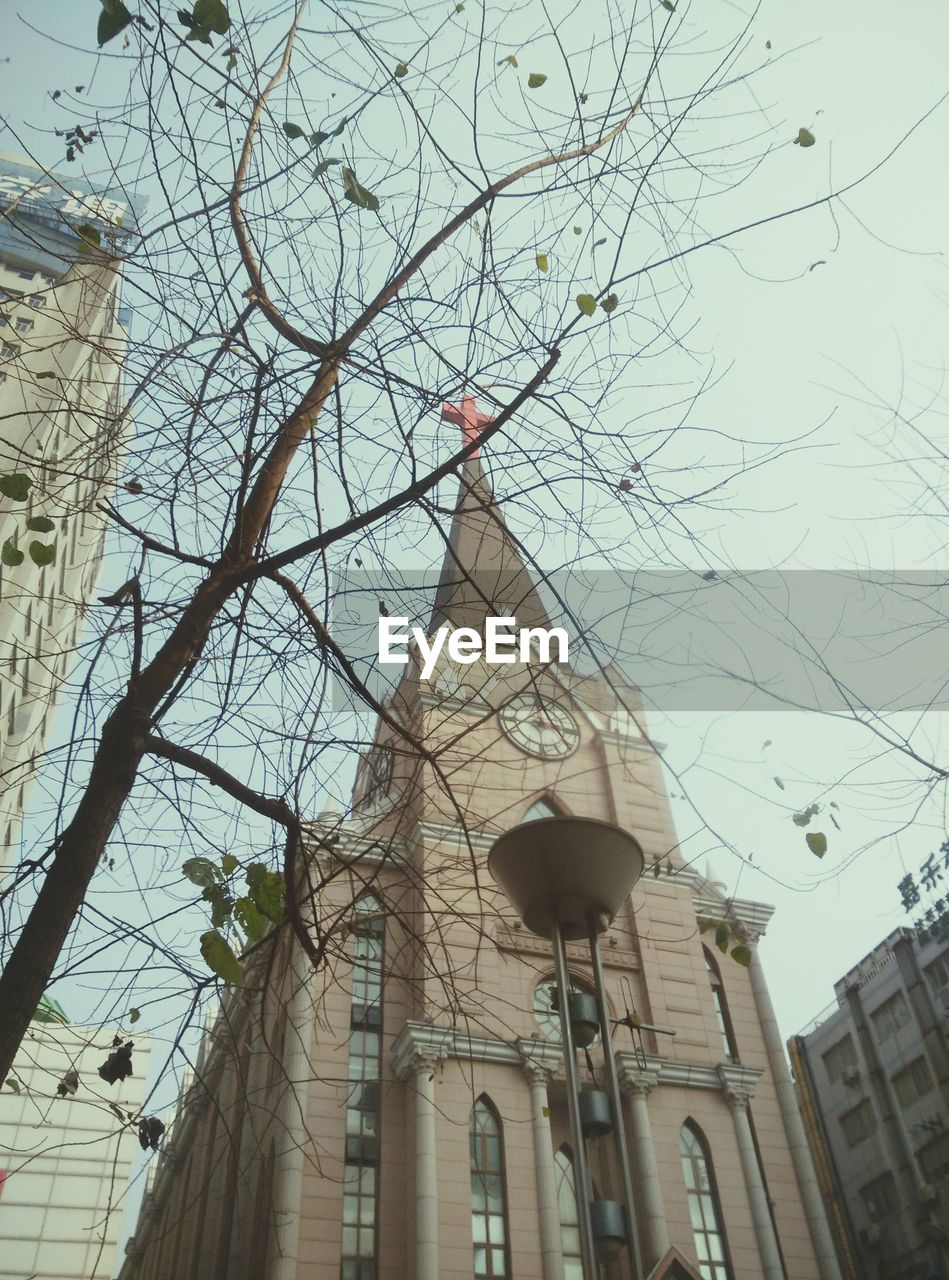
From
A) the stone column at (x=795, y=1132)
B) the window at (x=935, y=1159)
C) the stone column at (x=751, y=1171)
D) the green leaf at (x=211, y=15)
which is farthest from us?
the window at (x=935, y=1159)

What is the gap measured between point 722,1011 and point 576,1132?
16822mm

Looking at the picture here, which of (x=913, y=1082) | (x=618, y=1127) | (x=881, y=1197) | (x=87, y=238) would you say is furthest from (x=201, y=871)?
(x=881, y=1197)

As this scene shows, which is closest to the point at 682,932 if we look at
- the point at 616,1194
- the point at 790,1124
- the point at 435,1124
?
the point at 790,1124

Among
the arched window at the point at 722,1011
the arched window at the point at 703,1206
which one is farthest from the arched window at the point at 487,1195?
the arched window at the point at 722,1011

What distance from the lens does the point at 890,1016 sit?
3550 centimetres

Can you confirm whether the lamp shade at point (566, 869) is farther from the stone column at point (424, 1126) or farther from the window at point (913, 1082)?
the window at point (913, 1082)

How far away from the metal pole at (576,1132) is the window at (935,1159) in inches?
1196

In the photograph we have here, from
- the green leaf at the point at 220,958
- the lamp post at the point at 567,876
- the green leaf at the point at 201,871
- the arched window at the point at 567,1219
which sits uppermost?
the arched window at the point at 567,1219

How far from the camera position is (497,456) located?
4.36m

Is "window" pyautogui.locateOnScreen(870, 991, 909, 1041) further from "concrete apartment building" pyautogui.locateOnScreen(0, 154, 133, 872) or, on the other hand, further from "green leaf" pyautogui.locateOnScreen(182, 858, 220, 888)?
"green leaf" pyautogui.locateOnScreen(182, 858, 220, 888)

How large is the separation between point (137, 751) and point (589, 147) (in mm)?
3092

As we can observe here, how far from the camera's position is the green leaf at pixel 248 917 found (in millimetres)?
3723

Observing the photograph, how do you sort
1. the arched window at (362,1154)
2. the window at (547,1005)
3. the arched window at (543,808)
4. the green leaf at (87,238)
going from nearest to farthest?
the green leaf at (87,238) → the arched window at (362,1154) → the window at (547,1005) → the arched window at (543,808)

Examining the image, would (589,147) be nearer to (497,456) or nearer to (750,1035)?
(497,456)
